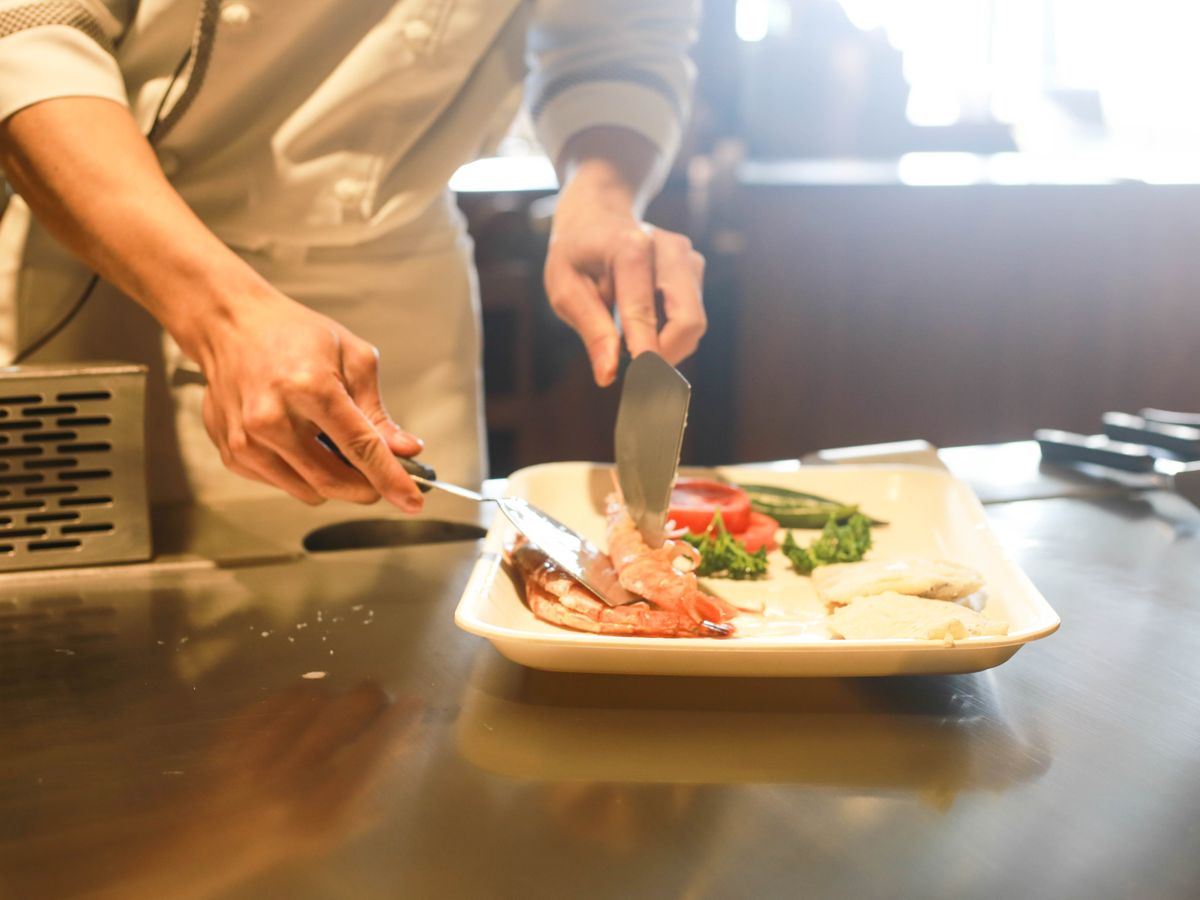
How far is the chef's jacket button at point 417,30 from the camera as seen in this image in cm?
143

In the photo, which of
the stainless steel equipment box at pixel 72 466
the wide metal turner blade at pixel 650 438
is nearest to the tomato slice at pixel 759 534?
the wide metal turner blade at pixel 650 438

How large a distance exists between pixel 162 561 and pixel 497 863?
72 centimetres

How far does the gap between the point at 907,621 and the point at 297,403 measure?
0.56 metres

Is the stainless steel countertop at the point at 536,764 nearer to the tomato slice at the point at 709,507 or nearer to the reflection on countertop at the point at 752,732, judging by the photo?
the reflection on countertop at the point at 752,732

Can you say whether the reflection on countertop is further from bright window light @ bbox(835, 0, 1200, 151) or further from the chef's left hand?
bright window light @ bbox(835, 0, 1200, 151)

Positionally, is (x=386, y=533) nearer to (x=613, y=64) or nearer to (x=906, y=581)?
(x=906, y=581)

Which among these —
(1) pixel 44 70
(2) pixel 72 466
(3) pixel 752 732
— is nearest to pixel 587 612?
(3) pixel 752 732

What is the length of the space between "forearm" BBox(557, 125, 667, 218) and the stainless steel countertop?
700 millimetres

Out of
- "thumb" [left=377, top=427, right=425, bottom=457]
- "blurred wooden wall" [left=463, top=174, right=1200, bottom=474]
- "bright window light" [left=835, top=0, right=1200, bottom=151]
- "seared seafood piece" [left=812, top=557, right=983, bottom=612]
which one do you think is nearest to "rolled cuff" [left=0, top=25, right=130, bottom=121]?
"thumb" [left=377, top=427, right=425, bottom=457]

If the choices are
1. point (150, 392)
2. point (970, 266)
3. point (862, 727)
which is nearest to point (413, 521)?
point (150, 392)

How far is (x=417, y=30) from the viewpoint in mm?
1433

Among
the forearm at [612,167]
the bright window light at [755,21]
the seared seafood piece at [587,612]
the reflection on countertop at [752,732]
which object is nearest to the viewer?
the reflection on countertop at [752,732]

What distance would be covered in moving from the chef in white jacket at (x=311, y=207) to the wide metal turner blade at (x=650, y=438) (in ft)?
0.31

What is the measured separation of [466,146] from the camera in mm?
1606
